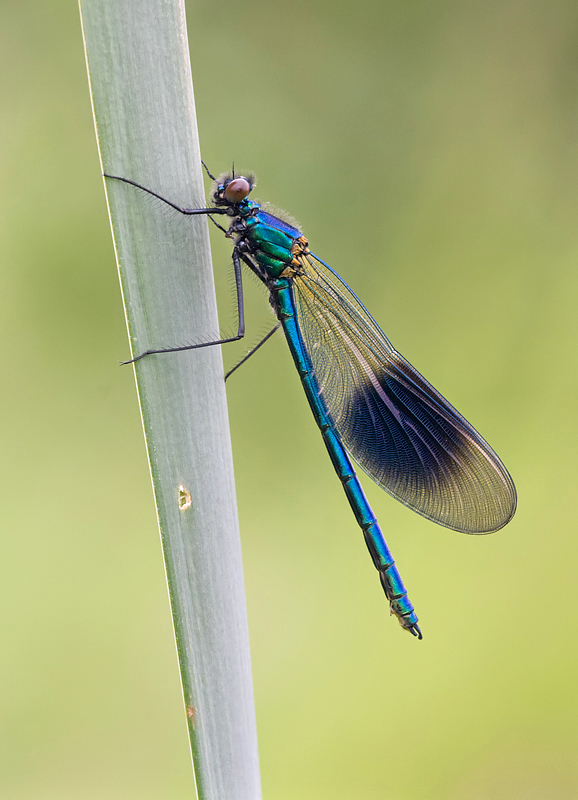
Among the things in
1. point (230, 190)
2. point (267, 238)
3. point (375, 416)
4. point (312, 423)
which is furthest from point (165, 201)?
point (312, 423)

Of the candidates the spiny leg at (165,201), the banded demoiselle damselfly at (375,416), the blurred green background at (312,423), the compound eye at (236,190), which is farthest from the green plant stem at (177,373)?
the blurred green background at (312,423)

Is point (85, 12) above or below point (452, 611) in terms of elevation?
above

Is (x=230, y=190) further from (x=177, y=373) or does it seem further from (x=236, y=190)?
(x=177, y=373)

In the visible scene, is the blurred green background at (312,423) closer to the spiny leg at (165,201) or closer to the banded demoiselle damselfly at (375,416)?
the banded demoiselle damselfly at (375,416)

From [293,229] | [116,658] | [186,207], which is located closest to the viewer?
[186,207]

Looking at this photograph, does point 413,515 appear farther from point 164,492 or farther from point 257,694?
point 164,492

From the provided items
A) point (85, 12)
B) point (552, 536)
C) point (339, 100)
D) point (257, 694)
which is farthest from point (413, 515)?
point (85, 12)
